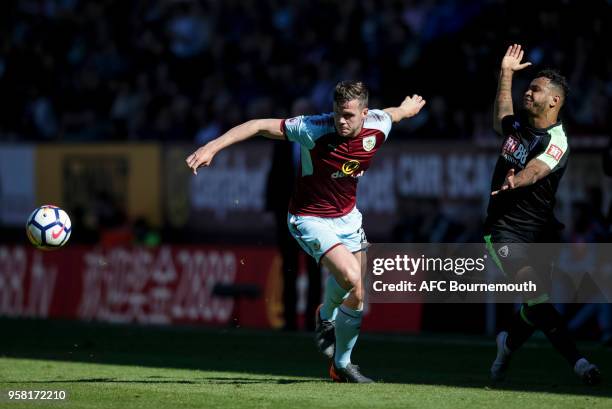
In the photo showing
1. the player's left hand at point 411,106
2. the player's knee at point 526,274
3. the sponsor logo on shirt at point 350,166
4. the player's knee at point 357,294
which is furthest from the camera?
the player's left hand at point 411,106

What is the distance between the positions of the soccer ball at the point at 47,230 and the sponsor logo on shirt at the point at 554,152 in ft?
14.3

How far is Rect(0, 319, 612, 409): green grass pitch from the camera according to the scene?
8750 mm

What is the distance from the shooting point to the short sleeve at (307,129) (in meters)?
9.59

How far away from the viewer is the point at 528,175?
9.60 m

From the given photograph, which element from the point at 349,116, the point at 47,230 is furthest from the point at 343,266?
the point at 47,230

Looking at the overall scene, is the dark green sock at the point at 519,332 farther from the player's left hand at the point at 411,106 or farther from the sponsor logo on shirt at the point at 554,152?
the player's left hand at the point at 411,106

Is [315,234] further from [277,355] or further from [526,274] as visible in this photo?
[277,355]

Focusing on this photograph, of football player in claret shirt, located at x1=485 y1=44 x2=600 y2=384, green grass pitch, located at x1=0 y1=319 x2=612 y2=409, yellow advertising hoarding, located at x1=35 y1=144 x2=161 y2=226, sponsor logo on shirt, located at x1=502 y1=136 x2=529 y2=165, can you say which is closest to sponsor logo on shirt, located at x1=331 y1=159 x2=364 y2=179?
football player in claret shirt, located at x1=485 y1=44 x2=600 y2=384

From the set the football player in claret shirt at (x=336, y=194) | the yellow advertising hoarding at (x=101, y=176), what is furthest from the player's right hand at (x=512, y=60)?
the yellow advertising hoarding at (x=101, y=176)

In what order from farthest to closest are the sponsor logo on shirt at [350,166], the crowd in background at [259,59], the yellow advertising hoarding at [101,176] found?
the yellow advertising hoarding at [101,176], the crowd in background at [259,59], the sponsor logo on shirt at [350,166]

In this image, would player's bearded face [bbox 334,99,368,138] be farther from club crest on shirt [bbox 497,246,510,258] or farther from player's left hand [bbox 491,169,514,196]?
club crest on shirt [bbox 497,246,510,258]

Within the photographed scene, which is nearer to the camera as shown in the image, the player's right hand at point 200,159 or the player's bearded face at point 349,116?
the player's right hand at point 200,159

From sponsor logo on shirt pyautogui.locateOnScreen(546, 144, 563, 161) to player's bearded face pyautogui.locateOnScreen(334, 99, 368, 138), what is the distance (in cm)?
152

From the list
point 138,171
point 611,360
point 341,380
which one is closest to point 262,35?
point 138,171
